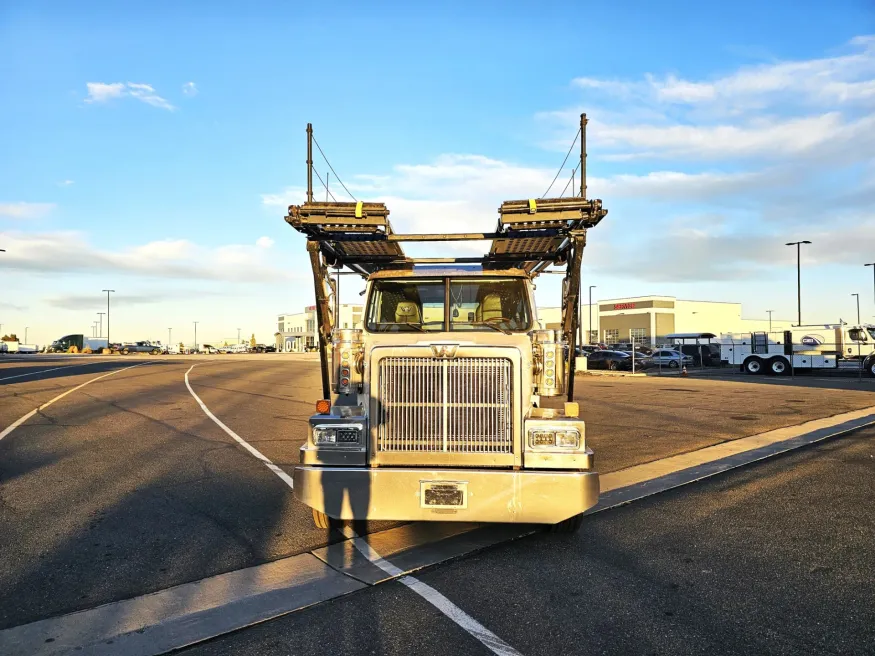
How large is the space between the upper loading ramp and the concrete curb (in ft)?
8.99

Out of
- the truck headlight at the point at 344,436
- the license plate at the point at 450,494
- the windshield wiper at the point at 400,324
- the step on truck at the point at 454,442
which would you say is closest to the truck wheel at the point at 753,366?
the step on truck at the point at 454,442

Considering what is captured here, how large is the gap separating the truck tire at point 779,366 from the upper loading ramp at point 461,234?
1211 inches

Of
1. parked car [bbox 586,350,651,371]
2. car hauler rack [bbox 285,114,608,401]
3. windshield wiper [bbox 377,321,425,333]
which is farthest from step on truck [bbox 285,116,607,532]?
parked car [bbox 586,350,651,371]

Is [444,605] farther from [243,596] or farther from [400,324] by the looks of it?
[400,324]

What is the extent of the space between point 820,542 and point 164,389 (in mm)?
19996

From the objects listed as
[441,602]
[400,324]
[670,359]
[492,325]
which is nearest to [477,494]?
[441,602]

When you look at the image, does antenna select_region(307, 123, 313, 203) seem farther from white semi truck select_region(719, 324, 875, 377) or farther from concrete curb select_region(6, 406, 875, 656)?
white semi truck select_region(719, 324, 875, 377)

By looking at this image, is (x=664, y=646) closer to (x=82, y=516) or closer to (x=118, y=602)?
(x=118, y=602)

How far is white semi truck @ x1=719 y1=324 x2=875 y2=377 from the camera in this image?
32625mm

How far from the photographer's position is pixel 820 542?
17.7ft

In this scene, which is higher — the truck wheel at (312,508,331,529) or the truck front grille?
the truck front grille

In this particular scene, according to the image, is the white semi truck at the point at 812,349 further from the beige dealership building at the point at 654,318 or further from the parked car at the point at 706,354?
the beige dealership building at the point at 654,318

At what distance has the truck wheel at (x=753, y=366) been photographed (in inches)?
1337

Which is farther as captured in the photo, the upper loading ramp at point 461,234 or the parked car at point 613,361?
the parked car at point 613,361
